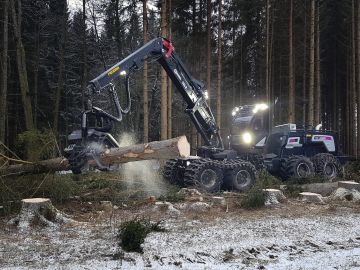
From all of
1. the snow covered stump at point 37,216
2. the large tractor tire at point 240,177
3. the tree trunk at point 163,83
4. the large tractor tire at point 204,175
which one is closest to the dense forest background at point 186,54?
the tree trunk at point 163,83

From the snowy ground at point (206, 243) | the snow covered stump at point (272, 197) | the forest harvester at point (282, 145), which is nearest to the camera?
the snowy ground at point (206, 243)

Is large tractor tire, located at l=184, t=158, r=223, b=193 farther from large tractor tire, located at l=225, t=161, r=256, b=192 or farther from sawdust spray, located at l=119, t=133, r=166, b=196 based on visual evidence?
sawdust spray, located at l=119, t=133, r=166, b=196

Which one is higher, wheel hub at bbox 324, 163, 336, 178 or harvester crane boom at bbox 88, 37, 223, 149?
harvester crane boom at bbox 88, 37, 223, 149

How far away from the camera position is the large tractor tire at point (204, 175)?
10.9 metres

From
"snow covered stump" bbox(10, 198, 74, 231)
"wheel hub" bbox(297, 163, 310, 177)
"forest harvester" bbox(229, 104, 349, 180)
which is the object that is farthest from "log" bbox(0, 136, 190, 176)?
"wheel hub" bbox(297, 163, 310, 177)

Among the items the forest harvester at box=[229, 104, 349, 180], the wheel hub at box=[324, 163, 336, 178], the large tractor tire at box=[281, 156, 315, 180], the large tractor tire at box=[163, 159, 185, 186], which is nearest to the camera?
the large tractor tire at box=[163, 159, 185, 186]

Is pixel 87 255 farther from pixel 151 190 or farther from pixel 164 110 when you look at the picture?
pixel 164 110

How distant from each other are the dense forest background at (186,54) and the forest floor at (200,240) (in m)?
15.9

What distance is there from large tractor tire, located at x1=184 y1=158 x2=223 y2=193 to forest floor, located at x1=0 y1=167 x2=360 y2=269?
189 cm

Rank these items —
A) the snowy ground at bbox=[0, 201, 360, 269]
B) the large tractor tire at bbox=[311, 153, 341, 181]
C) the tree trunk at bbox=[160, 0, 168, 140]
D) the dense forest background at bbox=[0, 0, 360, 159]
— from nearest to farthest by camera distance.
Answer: the snowy ground at bbox=[0, 201, 360, 269] < the large tractor tire at bbox=[311, 153, 341, 181] < the tree trunk at bbox=[160, 0, 168, 140] < the dense forest background at bbox=[0, 0, 360, 159]

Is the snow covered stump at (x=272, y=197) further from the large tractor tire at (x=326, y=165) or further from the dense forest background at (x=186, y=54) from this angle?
the dense forest background at (x=186, y=54)

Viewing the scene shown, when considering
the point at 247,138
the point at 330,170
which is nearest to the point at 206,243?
the point at 247,138

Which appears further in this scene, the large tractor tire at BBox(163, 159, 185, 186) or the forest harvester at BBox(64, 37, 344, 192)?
the large tractor tire at BBox(163, 159, 185, 186)

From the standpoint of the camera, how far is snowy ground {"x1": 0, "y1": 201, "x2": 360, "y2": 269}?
520cm
